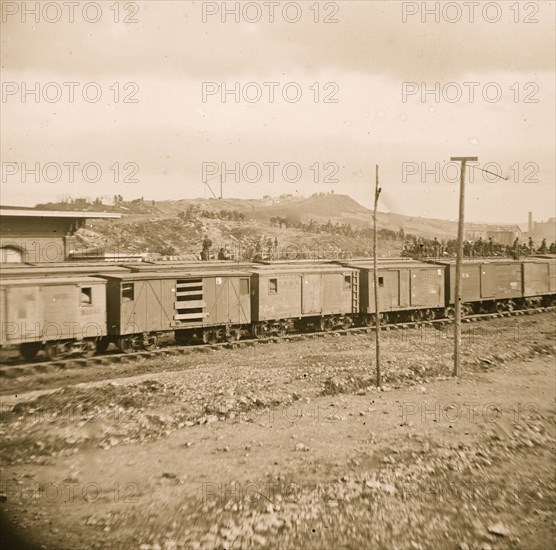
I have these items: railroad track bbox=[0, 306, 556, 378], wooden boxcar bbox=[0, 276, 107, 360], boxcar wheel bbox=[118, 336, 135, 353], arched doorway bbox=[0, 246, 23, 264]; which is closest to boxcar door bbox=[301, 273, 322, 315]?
railroad track bbox=[0, 306, 556, 378]

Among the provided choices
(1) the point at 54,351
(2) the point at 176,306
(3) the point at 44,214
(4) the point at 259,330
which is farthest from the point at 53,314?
(4) the point at 259,330

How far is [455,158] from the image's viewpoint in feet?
59.8

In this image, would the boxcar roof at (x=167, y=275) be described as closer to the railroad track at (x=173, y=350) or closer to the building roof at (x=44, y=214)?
the building roof at (x=44, y=214)

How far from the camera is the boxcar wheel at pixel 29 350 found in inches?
619

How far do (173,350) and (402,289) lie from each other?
13.0 m

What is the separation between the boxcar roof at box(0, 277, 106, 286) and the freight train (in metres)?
0.03

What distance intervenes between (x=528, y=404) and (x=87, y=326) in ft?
44.0

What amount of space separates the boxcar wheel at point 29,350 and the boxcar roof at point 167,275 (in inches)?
131

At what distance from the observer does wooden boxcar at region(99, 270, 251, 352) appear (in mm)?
18188

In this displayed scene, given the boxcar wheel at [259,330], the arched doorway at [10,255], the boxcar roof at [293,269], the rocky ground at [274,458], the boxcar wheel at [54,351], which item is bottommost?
the rocky ground at [274,458]

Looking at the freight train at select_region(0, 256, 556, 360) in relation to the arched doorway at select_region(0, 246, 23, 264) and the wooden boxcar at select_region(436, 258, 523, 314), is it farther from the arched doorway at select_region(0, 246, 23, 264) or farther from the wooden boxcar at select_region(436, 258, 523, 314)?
the arched doorway at select_region(0, 246, 23, 264)

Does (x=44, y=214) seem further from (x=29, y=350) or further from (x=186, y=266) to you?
(x=186, y=266)

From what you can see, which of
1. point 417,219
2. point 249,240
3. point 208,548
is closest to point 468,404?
point 208,548

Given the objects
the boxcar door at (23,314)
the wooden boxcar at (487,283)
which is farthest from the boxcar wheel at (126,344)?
the wooden boxcar at (487,283)
